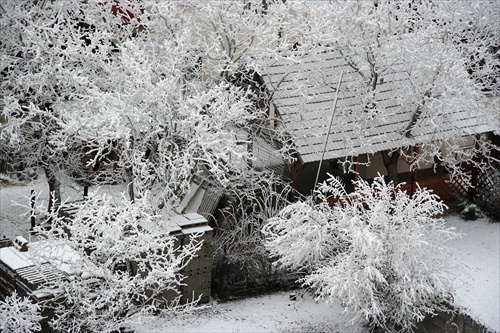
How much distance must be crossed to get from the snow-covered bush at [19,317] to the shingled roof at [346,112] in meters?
8.41

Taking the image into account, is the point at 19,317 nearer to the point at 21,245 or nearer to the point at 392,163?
the point at 21,245

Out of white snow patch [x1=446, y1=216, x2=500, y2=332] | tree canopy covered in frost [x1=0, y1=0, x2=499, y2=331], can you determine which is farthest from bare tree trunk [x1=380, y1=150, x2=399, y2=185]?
white snow patch [x1=446, y1=216, x2=500, y2=332]

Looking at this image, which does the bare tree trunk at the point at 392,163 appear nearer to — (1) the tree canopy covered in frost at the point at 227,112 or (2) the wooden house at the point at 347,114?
(2) the wooden house at the point at 347,114

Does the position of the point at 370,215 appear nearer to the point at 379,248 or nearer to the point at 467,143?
the point at 379,248

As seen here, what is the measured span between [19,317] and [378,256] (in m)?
7.19

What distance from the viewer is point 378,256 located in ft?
50.4

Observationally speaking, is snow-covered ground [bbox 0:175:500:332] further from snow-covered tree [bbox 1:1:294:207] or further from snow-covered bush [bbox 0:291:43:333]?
snow-covered bush [bbox 0:291:43:333]

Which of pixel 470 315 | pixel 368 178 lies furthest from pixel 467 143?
pixel 470 315

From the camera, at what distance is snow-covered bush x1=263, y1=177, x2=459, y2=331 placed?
15.2m

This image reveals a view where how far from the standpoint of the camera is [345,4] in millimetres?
20500

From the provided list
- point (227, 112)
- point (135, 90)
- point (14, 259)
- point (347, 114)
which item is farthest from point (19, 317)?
point (347, 114)

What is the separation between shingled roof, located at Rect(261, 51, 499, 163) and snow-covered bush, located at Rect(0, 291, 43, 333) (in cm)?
841

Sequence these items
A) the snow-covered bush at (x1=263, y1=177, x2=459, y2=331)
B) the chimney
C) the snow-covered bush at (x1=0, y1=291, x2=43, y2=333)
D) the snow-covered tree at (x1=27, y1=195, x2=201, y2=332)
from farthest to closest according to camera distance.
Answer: the chimney
the snow-covered bush at (x1=263, y1=177, x2=459, y2=331)
the snow-covered tree at (x1=27, y1=195, x2=201, y2=332)
the snow-covered bush at (x1=0, y1=291, x2=43, y2=333)

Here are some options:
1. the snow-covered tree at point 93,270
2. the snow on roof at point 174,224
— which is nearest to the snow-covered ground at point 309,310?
the snow on roof at point 174,224
